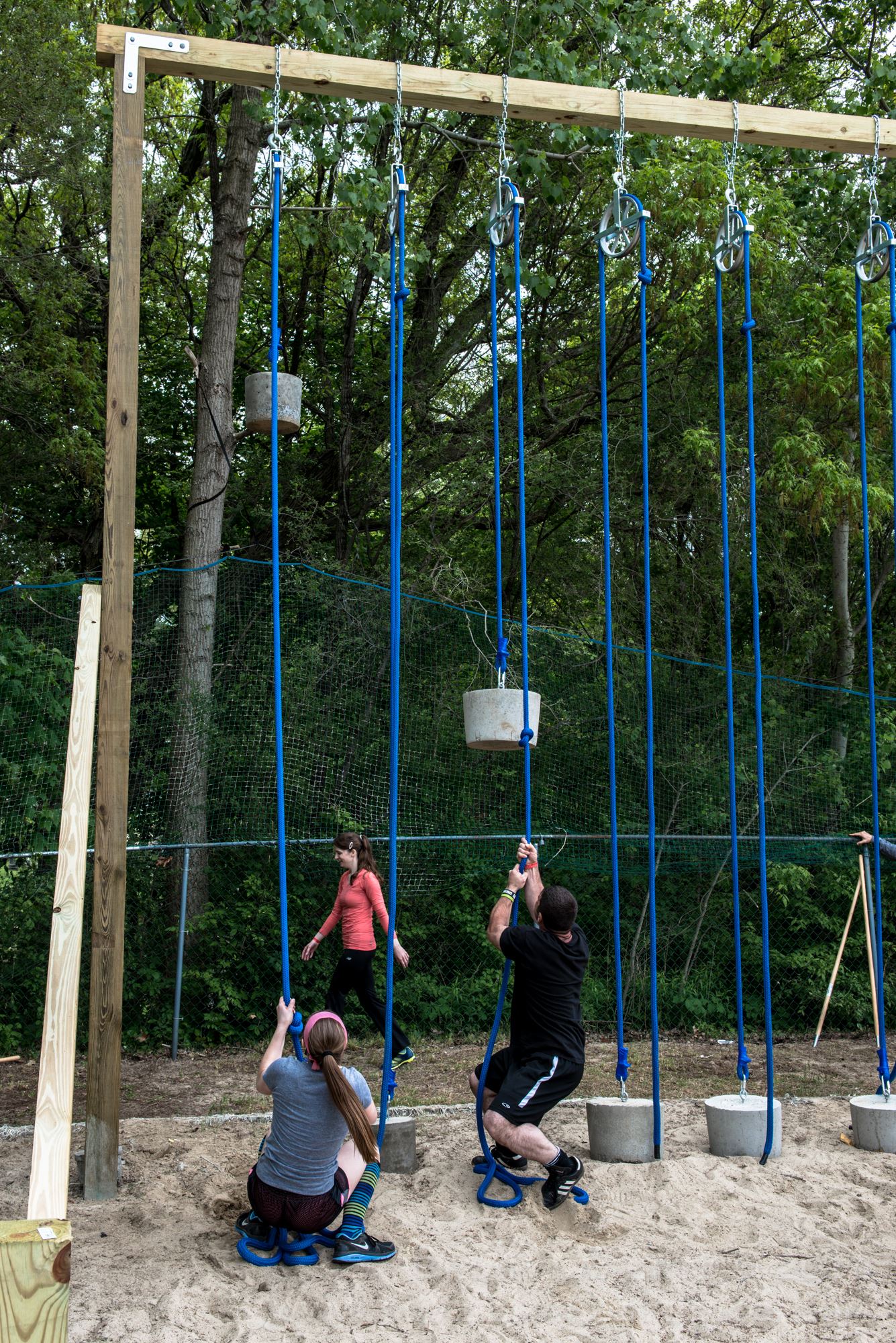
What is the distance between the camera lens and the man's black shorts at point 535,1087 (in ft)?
14.2

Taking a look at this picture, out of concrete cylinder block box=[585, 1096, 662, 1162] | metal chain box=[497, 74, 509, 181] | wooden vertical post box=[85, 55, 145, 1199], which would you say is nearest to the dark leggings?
concrete cylinder block box=[585, 1096, 662, 1162]

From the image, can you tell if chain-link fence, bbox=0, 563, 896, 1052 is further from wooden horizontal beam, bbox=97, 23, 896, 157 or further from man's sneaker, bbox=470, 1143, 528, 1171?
wooden horizontal beam, bbox=97, 23, 896, 157

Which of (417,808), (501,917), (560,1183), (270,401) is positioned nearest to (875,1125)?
(560,1183)

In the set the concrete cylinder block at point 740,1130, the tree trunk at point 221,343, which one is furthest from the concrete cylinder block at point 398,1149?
the tree trunk at point 221,343

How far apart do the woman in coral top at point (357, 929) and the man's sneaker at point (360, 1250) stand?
2.64 meters

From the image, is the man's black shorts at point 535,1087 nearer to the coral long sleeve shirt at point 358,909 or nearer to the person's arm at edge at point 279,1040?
the person's arm at edge at point 279,1040

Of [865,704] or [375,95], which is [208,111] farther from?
[865,704]

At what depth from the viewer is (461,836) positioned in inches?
300

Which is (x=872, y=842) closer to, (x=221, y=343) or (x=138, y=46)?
(x=138, y=46)

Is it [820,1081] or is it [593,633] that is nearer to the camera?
[820,1081]

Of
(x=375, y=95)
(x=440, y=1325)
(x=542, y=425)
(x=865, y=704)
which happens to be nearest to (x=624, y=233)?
(x=375, y=95)

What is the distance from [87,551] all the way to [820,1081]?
7.00 metres

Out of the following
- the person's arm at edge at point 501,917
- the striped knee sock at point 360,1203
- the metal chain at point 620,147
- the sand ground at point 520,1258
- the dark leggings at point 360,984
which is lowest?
the sand ground at point 520,1258

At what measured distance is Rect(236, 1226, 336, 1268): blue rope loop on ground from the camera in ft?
12.0
